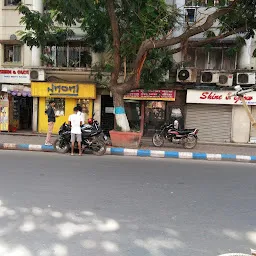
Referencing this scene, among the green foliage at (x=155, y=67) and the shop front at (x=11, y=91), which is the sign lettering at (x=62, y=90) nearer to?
the shop front at (x=11, y=91)

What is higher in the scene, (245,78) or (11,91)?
(245,78)

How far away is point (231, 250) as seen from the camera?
3.43 meters

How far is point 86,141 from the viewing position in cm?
995

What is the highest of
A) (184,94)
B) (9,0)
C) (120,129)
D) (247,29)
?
(9,0)

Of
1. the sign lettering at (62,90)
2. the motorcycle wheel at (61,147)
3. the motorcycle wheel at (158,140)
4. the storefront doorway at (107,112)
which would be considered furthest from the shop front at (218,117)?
the motorcycle wheel at (61,147)

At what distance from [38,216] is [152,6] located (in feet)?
26.4

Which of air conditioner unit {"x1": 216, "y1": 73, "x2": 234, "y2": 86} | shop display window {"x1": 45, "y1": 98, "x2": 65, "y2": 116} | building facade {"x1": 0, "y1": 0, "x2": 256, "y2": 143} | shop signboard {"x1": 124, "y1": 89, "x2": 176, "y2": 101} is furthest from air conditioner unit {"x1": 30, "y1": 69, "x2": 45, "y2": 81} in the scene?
air conditioner unit {"x1": 216, "y1": 73, "x2": 234, "y2": 86}

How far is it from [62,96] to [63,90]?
309 mm

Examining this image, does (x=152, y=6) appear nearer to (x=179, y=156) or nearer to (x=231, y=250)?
(x=179, y=156)

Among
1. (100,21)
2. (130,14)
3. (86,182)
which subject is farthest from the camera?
(100,21)

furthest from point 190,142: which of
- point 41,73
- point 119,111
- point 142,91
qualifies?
point 41,73

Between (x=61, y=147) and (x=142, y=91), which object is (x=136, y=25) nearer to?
(x=142, y=91)

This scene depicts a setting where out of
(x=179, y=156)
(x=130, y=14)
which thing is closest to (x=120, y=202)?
(x=179, y=156)

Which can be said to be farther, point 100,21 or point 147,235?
point 100,21
